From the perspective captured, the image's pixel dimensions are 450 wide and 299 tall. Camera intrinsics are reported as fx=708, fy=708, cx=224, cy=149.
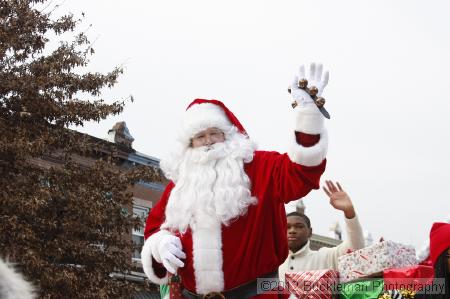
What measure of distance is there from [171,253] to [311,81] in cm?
135

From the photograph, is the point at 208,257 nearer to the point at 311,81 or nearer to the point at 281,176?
the point at 281,176

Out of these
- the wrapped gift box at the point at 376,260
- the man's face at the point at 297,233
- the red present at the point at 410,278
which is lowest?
the red present at the point at 410,278

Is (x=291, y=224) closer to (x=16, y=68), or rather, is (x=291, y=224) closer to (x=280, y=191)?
(x=280, y=191)

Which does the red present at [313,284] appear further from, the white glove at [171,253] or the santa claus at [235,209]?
the white glove at [171,253]

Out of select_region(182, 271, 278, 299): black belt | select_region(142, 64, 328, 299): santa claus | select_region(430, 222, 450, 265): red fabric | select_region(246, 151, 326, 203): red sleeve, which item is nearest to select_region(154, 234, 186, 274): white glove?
select_region(142, 64, 328, 299): santa claus

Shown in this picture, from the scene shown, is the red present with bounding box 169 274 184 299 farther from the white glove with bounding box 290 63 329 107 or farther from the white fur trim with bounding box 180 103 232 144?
the white glove with bounding box 290 63 329 107

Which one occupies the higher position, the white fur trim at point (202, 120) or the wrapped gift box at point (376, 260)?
the white fur trim at point (202, 120)

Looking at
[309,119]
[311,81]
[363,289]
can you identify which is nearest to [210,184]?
[309,119]

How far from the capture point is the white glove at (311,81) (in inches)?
165

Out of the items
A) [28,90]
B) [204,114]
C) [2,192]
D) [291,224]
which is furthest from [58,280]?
[204,114]

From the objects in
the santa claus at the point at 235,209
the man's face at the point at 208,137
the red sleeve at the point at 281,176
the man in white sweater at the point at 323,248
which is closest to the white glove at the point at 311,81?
the santa claus at the point at 235,209

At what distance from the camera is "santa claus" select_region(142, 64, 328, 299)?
4.21 metres

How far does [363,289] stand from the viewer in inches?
198

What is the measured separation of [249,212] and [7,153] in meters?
8.48
